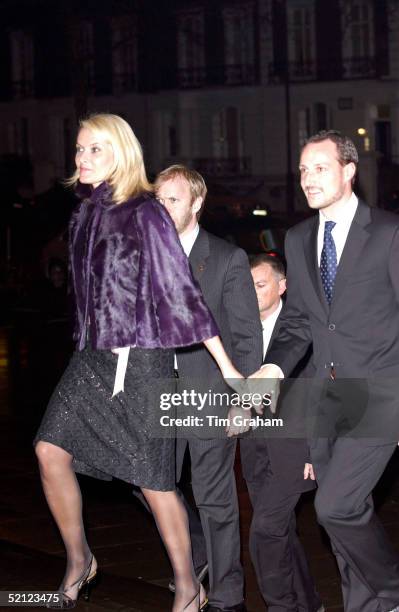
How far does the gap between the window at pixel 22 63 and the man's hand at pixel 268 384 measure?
55200 millimetres

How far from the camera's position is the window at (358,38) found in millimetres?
52031

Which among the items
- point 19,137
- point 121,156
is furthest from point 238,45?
point 121,156

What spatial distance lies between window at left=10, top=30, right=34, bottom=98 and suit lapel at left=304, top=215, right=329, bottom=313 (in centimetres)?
5511

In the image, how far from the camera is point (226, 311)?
5742 mm

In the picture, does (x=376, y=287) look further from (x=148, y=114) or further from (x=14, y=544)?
(x=148, y=114)

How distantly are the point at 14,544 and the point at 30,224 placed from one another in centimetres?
2727

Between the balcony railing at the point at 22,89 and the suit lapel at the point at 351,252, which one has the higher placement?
the balcony railing at the point at 22,89

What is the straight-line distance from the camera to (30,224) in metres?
33.7

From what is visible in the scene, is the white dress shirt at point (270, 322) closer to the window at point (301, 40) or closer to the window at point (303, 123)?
the window at point (303, 123)

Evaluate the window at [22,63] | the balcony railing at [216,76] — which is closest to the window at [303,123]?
the balcony railing at [216,76]

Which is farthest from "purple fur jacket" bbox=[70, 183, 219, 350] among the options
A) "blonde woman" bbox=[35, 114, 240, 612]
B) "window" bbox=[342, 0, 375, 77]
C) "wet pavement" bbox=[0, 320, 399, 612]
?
"window" bbox=[342, 0, 375, 77]

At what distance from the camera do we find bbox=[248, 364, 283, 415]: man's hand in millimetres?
5312

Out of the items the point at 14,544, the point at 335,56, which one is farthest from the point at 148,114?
the point at 14,544

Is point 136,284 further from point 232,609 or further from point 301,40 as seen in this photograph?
point 301,40
